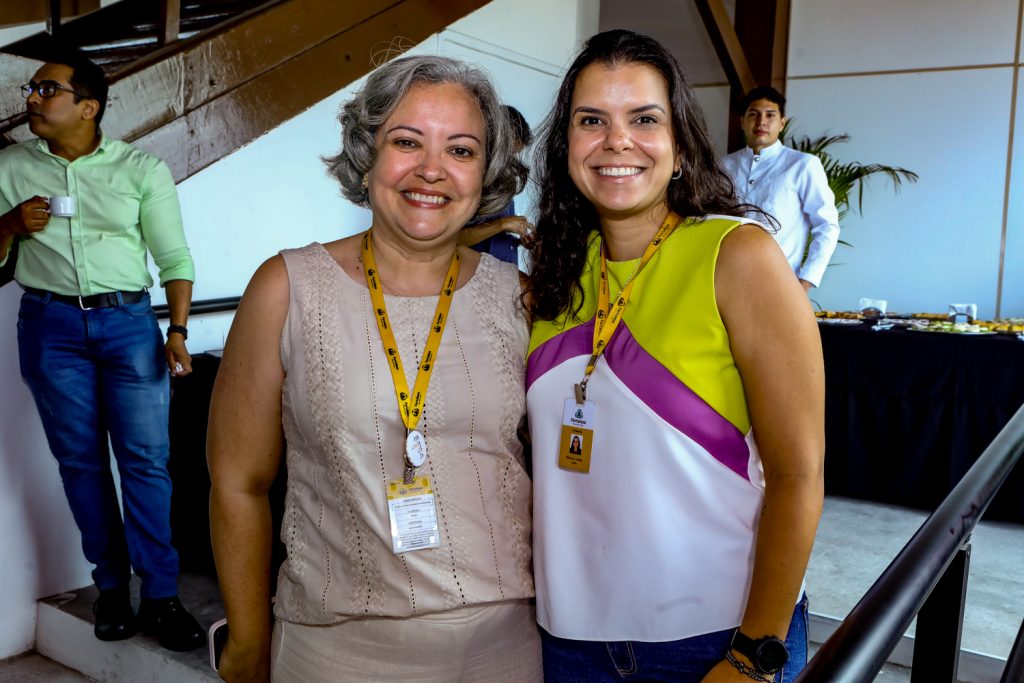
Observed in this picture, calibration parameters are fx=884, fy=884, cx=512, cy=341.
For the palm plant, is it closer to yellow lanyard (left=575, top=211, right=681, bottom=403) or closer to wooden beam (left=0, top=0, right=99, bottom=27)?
wooden beam (left=0, top=0, right=99, bottom=27)

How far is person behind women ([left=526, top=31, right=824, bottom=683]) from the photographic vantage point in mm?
1141

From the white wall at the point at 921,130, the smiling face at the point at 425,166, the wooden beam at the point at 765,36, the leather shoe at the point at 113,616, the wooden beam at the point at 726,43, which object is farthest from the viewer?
the wooden beam at the point at 765,36

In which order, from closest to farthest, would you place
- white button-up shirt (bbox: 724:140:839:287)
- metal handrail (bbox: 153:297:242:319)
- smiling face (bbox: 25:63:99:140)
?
smiling face (bbox: 25:63:99:140)
metal handrail (bbox: 153:297:242:319)
white button-up shirt (bbox: 724:140:839:287)

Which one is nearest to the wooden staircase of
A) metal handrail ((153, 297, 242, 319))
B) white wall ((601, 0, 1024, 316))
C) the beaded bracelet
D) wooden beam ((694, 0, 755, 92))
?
metal handrail ((153, 297, 242, 319))

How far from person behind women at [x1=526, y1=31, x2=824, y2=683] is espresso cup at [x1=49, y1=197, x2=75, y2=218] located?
69.1 inches

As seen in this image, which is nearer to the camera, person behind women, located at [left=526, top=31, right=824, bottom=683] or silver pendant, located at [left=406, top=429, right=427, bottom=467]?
person behind women, located at [left=526, top=31, right=824, bottom=683]

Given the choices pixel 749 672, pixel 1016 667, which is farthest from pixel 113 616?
pixel 1016 667

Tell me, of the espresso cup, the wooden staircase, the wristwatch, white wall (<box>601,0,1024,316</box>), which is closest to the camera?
the wristwatch

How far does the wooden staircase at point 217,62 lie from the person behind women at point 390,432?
1.55 m

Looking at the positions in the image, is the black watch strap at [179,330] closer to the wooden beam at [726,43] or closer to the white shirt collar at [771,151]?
the white shirt collar at [771,151]

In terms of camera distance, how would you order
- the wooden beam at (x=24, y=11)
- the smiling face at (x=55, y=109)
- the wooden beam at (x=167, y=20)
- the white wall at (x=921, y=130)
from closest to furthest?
1. the smiling face at (x=55, y=109)
2. the wooden beam at (x=167, y=20)
3. the wooden beam at (x=24, y=11)
4. the white wall at (x=921, y=130)

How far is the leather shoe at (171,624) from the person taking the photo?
2699 mm

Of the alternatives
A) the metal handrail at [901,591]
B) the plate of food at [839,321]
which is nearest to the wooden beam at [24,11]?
the metal handrail at [901,591]

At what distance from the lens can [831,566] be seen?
11.5 feet
